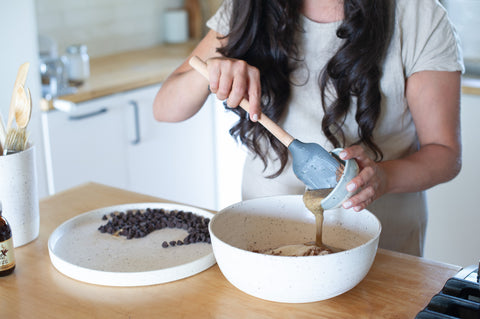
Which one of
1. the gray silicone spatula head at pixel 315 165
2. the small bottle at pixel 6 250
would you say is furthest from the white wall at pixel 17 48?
the gray silicone spatula head at pixel 315 165

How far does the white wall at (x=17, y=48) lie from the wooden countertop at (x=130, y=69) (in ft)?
0.51

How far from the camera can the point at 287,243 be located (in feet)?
3.71

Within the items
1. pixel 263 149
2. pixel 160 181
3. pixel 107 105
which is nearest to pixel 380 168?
pixel 263 149

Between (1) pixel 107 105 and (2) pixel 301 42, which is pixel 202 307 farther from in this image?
(1) pixel 107 105

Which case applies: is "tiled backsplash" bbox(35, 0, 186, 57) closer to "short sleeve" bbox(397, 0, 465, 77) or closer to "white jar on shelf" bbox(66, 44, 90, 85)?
"white jar on shelf" bbox(66, 44, 90, 85)

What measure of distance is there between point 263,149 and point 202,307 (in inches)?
23.6

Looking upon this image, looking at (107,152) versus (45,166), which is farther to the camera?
(107,152)

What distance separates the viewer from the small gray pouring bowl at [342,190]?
0.94 m

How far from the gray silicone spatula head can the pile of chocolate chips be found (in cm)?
24

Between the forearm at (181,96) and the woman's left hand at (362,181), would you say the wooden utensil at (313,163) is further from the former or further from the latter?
the forearm at (181,96)

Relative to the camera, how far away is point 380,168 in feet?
3.59

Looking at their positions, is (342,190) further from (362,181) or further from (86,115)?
(86,115)

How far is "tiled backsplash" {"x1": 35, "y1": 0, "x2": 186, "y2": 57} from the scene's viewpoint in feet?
9.32

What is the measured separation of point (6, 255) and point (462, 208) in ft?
6.45
